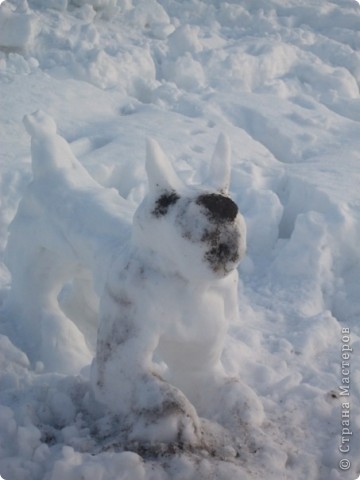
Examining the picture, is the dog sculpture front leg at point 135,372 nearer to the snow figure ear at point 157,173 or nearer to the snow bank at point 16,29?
the snow figure ear at point 157,173

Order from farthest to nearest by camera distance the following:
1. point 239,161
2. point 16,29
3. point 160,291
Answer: point 16,29 → point 239,161 → point 160,291

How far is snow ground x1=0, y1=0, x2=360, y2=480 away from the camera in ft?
7.11

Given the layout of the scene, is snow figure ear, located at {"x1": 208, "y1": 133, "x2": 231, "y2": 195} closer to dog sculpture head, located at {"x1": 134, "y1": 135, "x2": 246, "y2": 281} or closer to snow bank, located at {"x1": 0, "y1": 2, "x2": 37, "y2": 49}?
dog sculpture head, located at {"x1": 134, "y1": 135, "x2": 246, "y2": 281}

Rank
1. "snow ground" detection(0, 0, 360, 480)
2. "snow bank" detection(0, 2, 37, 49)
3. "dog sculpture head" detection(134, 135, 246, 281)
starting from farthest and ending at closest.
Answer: "snow bank" detection(0, 2, 37, 49), "snow ground" detection(0, 0, 360, 480), "dog sculpture head" detection(134, 135, 246, 281)

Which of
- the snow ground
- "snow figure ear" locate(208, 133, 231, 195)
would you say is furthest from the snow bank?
"snow figure ear" locate(208, 133, 231, 195)

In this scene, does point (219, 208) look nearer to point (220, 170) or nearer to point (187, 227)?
point (187, 227)

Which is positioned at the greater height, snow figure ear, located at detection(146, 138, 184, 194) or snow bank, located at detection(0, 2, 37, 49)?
snow figure ear, located at detection(146, 138, 184, 194)

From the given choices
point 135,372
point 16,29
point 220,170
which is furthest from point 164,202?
point 16,29

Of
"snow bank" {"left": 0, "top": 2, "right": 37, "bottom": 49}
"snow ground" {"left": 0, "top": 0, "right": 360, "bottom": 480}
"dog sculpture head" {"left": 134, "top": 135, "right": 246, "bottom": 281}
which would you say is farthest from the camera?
"snow bank" {"left": 0, "top": 2, "right": 37, "bottom": 49}

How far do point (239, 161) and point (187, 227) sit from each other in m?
2.53

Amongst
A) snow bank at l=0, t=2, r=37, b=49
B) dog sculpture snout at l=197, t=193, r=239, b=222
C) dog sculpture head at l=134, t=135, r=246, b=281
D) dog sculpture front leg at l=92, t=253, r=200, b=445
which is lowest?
snow bank at l=0, t=2, r=37, b=49

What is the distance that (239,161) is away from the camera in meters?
4.42

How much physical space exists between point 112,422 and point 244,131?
3.29m

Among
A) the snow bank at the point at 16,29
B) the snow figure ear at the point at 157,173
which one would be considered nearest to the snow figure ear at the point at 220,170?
the snow figure ear at the point at 157,173
